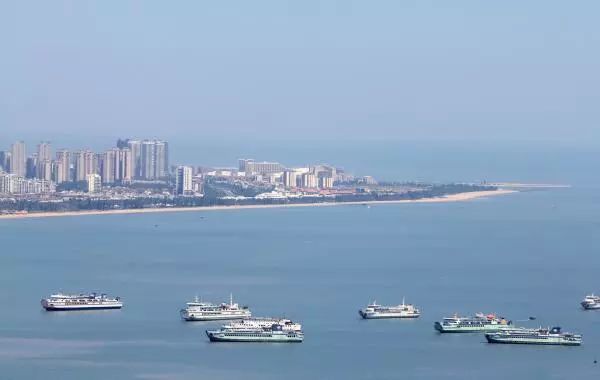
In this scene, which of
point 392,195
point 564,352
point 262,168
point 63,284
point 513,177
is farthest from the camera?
point 513,177

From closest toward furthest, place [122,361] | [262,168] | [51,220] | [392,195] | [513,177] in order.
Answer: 1. [122,361]
2. [51,220]
3. [392,195]
4. [262,168]
5. [513,177]

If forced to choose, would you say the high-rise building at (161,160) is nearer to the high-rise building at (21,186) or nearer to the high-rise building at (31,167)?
the high-rise building at (31,167)

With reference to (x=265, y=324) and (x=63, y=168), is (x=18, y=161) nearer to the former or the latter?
(x=63, y=168)

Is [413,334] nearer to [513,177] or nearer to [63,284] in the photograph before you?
[63,284]

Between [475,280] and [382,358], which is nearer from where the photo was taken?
[382,358]

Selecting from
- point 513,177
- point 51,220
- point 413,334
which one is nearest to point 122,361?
point 413,334

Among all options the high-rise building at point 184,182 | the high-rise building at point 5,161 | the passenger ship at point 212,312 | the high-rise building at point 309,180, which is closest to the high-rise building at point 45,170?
the high-rise building at point 5,161

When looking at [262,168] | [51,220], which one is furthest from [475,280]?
[262,168]
